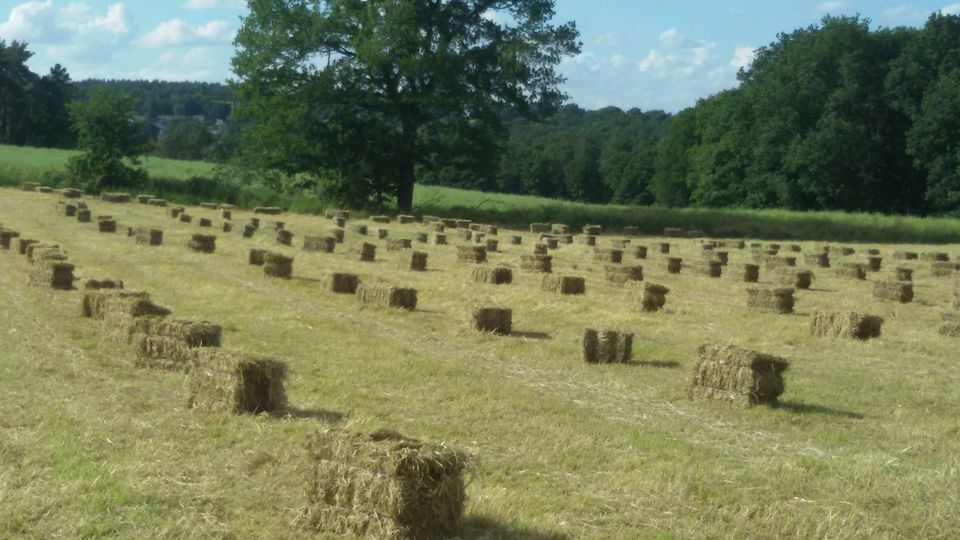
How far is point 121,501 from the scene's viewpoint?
26.7 feet

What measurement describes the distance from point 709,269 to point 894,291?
5190 millimetres

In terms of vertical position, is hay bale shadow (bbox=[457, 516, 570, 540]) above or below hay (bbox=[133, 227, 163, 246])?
below

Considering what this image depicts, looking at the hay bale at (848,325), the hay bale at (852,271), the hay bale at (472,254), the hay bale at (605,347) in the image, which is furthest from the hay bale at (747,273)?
the hay bale at (605,347)

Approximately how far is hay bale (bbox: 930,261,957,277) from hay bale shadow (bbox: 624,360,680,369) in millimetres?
18432

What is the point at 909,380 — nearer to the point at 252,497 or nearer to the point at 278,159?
the point at 252,497

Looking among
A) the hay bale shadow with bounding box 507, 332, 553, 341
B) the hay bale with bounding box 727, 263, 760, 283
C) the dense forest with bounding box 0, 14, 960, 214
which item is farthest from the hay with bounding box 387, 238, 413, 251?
the dense forest with bounding box 0, 14, 960, 214

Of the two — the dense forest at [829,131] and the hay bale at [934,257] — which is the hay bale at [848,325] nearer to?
the hay bale at [934,257]

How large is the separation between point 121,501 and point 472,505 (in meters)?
2.49

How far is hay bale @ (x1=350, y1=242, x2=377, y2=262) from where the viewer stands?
95.1 ft

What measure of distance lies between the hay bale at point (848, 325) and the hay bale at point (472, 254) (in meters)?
11.0

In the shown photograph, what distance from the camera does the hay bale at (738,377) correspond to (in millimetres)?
12867

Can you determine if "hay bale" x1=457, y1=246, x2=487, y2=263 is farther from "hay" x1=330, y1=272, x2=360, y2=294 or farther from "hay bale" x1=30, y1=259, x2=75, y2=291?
"hay bale" x1=30, y1=259, x2=75, y2=291

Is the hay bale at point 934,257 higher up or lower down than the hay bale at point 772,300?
higher up

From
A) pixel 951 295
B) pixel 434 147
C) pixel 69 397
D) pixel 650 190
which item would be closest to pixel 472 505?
pixel 69 397
